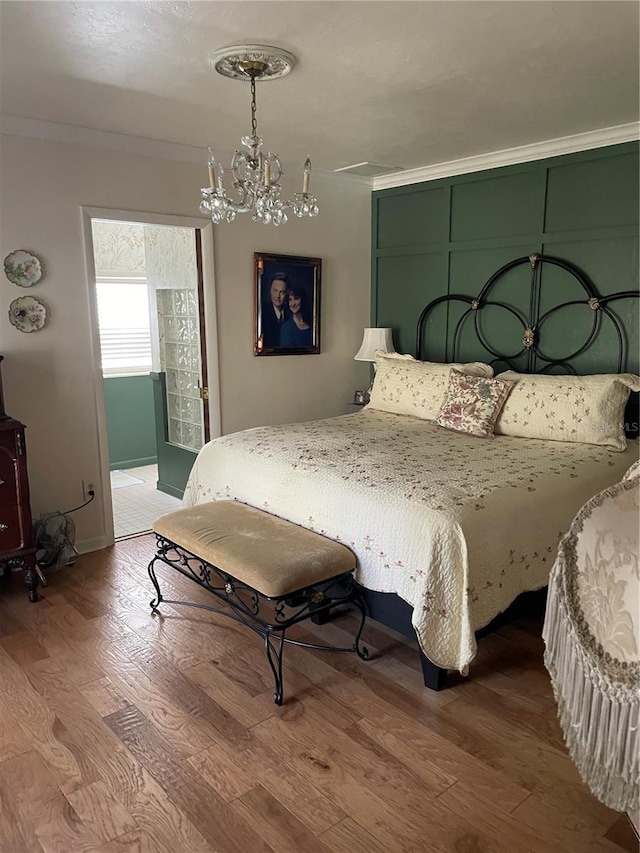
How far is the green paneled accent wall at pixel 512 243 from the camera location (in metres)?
3.70

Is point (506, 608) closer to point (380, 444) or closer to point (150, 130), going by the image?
point (380, 444)

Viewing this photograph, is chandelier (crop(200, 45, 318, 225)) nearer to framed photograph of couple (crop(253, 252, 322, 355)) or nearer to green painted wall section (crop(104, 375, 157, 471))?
framed photograph of couple (crop(253, 252, 322, 355))

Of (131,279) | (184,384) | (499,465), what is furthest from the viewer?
(131,279)

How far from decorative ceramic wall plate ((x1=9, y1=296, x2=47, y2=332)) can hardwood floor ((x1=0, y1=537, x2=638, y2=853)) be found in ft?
5.24

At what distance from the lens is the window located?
19.2 ft

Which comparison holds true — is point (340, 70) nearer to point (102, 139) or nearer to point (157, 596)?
point (102, 139)

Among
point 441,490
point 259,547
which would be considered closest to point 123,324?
point 259,547

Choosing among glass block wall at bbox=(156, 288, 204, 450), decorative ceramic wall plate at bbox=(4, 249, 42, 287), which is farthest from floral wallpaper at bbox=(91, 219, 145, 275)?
decorative ceramic wall plate at bbox=(4, 249, 42, 287)

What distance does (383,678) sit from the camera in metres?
2.60

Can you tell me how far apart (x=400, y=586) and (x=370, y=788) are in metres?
0.75

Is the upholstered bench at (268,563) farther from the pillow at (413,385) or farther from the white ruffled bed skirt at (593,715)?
the pillow at (413,385)

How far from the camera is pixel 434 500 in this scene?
2.52 metres

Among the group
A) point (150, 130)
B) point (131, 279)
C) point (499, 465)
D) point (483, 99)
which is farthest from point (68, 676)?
point (131, 279)

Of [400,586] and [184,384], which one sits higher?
[184,384]
